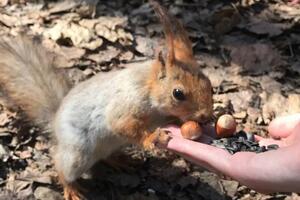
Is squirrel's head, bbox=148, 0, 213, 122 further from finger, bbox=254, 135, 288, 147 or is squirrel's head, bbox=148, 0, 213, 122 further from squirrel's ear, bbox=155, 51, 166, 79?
finger, bbox=254, 135, 288, 147

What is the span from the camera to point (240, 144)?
346 centimetres

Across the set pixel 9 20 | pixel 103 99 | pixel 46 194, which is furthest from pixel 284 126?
pixel 9 20

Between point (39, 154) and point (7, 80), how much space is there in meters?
0.53

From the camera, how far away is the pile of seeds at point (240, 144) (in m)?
3.38

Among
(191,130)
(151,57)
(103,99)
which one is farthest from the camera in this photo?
(151,57)

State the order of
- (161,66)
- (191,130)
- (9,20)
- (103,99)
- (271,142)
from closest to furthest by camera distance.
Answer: (191,130)
(161,66)
(271,142)
(103,99)
(9,20)

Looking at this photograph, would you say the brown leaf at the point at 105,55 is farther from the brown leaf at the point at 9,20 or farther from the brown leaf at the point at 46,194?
the brown leaf at the point at 46,194

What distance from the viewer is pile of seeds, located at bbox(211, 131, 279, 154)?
338cm

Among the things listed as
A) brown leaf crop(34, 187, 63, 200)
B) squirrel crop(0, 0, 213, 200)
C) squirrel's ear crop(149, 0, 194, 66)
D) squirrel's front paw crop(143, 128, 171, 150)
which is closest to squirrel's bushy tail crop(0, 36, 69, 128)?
squirrel crop(0, 0, 213, 200)

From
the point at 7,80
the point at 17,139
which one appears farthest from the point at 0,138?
the point at 7,80

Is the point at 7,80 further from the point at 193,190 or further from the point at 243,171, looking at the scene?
the point at 243,171

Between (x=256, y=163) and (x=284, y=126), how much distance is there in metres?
0.67

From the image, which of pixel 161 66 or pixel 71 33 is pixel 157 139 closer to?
pixel 161 66

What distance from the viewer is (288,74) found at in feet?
15.4
